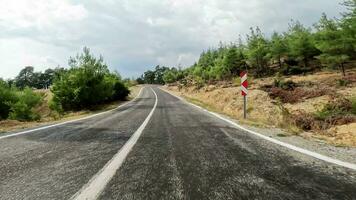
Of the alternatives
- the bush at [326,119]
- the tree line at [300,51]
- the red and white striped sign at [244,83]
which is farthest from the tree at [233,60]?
the bush at [326,119]

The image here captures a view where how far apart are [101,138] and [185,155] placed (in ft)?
9.28

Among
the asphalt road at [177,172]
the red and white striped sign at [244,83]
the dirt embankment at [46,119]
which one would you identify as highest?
the red and white striped sign at [244,83]

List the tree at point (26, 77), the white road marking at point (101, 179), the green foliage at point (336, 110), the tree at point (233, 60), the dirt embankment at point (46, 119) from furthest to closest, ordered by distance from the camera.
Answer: the tree at point (26, 77) < the tree at point (233, 60) < the dirt embankment at point (46, 119) < the green foliage at point (336, 110) < the white road marking at point (101, 179)

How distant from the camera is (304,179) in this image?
3.81 m

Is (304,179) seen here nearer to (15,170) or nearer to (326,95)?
Answer: (15,170)

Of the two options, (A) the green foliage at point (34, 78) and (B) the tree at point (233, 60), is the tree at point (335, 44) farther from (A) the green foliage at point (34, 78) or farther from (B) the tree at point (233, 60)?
(A) the green foliage at point (34, 78)

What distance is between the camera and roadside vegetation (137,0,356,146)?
11.6 metres

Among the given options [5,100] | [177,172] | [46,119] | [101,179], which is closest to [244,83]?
[177,172]

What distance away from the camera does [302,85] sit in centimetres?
2941

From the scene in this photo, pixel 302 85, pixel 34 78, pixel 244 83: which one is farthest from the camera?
pixel 34 78

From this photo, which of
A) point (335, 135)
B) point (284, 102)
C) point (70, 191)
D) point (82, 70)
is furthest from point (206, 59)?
point (70, 191)

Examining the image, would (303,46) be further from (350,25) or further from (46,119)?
(46,119)

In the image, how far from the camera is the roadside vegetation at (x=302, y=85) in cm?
1164

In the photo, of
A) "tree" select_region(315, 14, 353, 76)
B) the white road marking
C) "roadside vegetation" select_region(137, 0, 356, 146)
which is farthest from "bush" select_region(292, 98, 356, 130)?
Result: "tree" select_region(315, 14, 353, 76)
